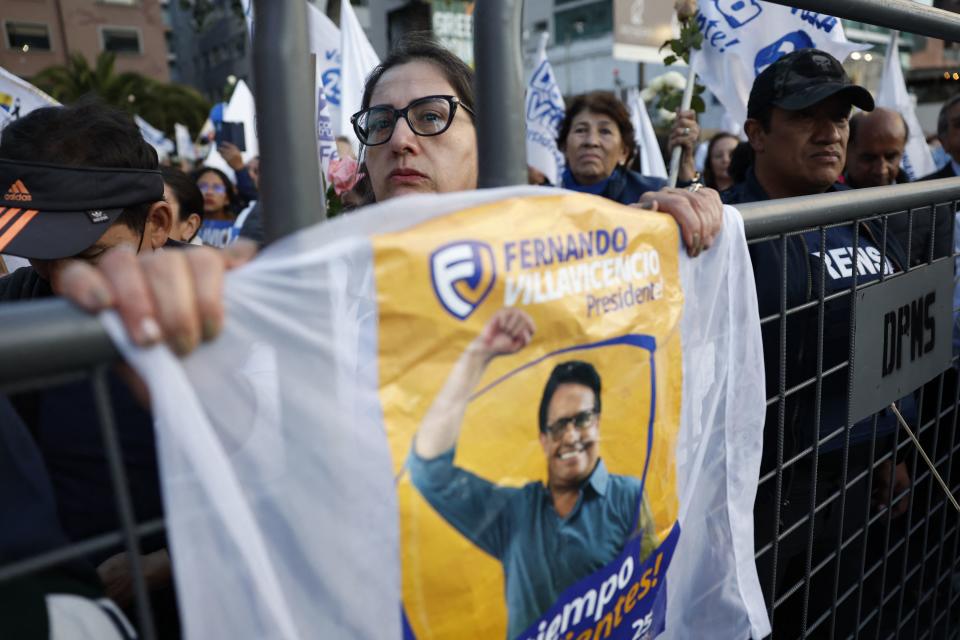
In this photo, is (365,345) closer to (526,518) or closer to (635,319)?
(526,518)

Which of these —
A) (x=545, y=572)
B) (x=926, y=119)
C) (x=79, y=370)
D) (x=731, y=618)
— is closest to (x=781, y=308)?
(x=731, y=618)

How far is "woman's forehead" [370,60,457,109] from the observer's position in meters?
1.84

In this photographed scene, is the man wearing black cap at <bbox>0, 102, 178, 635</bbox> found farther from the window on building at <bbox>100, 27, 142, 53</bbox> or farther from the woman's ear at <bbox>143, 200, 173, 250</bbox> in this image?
the window on building at <bbox>100, 27, 142, 53</bbox>

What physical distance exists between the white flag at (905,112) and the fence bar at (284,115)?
6578 millimetres

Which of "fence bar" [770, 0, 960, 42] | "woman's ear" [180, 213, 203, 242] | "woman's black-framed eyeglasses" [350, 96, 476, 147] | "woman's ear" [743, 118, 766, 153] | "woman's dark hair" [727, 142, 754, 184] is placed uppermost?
"fence bar" [770, 0, 960, 42]

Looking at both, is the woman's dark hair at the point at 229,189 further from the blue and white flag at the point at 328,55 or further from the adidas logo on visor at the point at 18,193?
the adidas logo on visor at the point at 18,193

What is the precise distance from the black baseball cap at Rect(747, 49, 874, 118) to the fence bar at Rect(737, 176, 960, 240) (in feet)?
2.21

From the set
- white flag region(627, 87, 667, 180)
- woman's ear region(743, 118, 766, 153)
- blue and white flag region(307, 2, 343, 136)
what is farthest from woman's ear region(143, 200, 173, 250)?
white flag region(627, 87, 667, 180)

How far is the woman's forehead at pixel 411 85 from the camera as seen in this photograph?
1.84 m

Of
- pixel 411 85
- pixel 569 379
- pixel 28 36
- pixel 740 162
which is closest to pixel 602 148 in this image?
pixel 740 162

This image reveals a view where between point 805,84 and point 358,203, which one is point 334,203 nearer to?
point 358,203

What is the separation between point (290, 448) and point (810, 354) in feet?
4.52

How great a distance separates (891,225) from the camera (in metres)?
2.48

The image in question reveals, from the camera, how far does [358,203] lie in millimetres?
2467
